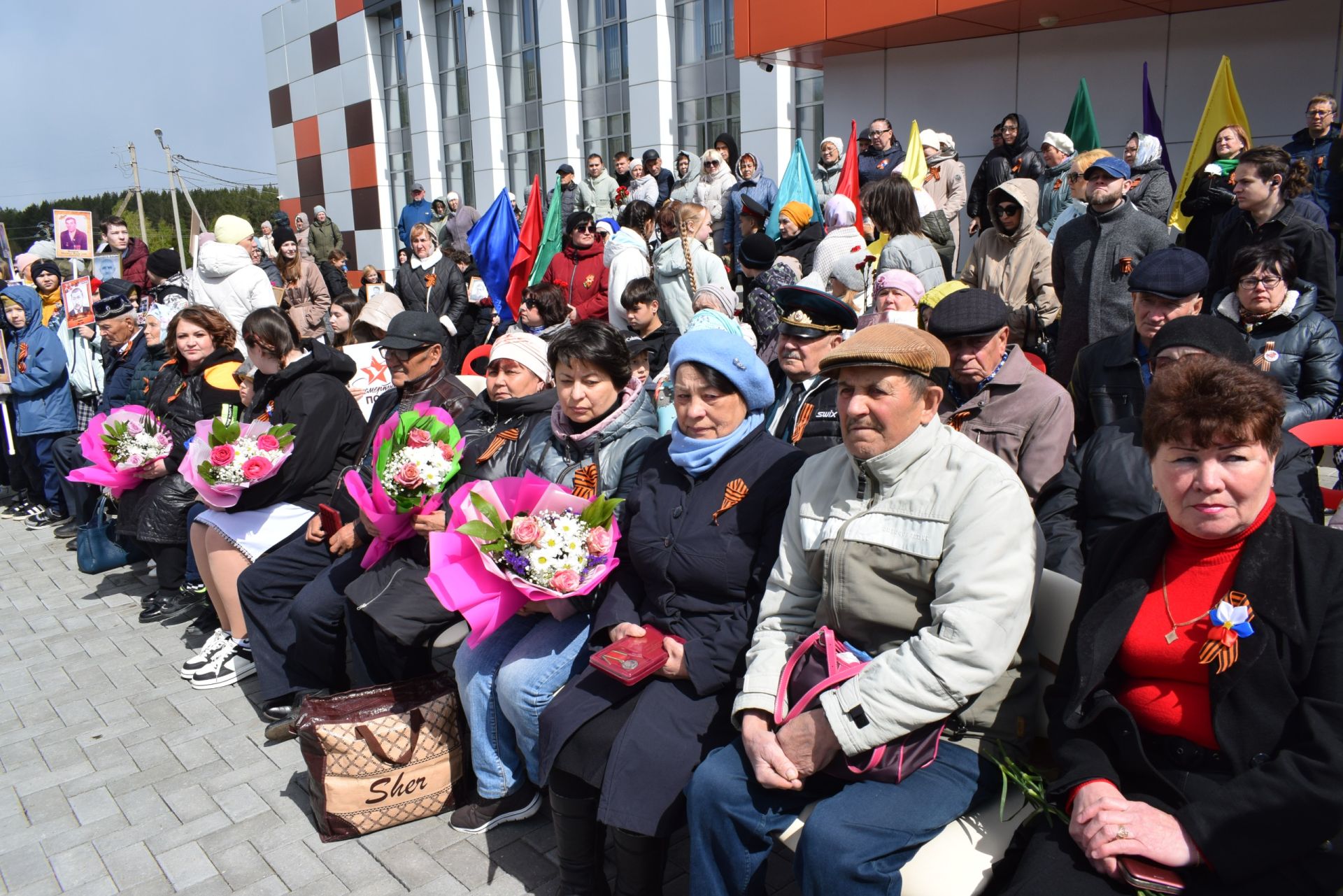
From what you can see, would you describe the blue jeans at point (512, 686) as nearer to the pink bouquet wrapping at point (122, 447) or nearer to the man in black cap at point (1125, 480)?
the man in black cap at point (1125, 480)

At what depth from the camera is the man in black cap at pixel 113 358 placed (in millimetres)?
7203

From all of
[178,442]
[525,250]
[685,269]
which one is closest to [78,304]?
[178,442]

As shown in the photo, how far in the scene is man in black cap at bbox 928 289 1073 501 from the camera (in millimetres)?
3482

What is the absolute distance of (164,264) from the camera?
9.75m

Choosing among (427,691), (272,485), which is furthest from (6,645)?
(427,691)

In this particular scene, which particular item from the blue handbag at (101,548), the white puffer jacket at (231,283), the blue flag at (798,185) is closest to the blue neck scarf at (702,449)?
the blue handbag at (101,548)

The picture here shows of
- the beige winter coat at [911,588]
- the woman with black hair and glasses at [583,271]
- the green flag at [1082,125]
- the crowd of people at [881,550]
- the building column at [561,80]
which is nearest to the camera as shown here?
the crowd of people at [881,550]

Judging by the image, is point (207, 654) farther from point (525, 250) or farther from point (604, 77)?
point (604, 77)

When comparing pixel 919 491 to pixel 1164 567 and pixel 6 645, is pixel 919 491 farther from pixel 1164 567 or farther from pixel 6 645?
pixel 6 645

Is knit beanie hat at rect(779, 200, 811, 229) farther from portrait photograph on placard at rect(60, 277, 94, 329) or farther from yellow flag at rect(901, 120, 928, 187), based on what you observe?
portrait photograph on placard at rect(60, 277, 94, 329)

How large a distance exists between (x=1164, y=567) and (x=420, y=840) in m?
2.82

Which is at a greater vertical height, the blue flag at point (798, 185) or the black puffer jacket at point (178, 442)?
the blue flag at point (798, 185)

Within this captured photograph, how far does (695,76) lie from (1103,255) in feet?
43.9

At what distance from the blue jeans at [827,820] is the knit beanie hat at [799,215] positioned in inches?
217
